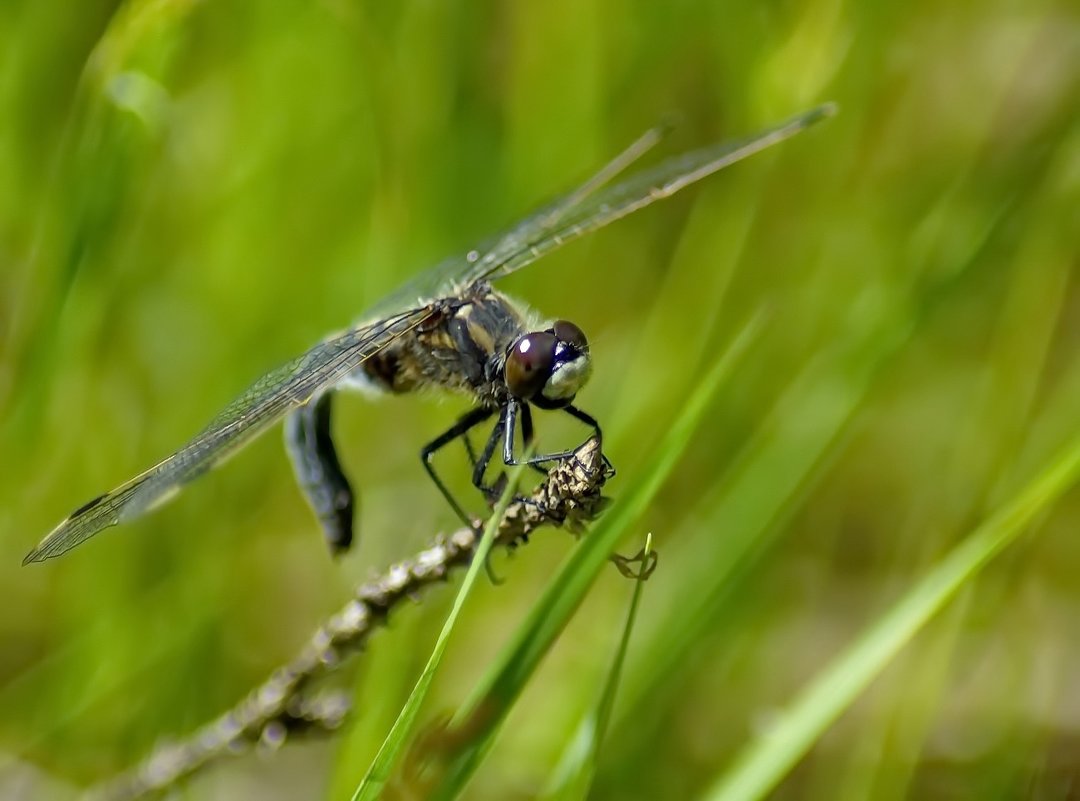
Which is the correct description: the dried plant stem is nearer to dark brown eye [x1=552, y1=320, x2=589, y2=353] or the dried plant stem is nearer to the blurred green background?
the blurred green background

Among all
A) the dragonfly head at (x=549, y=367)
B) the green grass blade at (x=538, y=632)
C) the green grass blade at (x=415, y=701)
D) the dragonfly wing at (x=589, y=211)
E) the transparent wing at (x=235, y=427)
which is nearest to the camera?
the green grass blade at (x=415, y=701)

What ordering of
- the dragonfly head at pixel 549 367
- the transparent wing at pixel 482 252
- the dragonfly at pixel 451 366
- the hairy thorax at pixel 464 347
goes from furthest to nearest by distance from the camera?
1. the transparent wing at pixel 482 252
2. the hairy thorax at pixel 464 347
3. the dragonfly head at pixel 549 367
4. the dragonfly at pixel 451 366

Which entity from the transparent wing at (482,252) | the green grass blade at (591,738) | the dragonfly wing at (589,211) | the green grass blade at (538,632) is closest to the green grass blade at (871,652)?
the green grass blade at (591,738)

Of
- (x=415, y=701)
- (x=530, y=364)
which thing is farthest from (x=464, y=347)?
(x=415, y=701)

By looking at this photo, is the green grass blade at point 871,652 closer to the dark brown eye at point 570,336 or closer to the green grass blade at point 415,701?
the green grass blade at point 415,701

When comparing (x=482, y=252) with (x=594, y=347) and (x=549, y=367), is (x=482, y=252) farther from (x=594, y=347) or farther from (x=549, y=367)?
(x=594, y=347)

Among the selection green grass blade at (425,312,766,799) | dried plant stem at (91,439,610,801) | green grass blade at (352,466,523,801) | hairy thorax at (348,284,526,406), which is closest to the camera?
green grass blade at (352,466,523,801)

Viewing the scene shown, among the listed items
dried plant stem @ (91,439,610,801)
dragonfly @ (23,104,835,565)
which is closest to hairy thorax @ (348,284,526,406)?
dragonfly @ (23,104,835,565)
